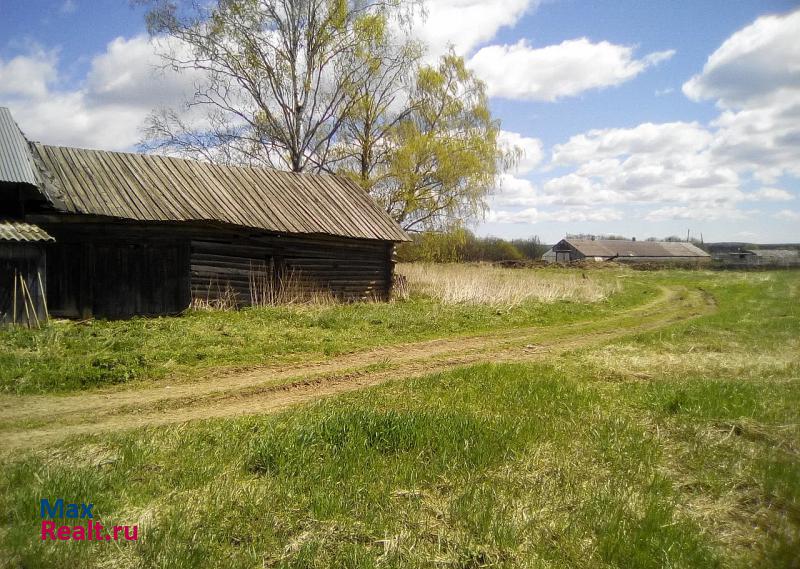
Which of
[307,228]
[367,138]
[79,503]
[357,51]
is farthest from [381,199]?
[79,503]

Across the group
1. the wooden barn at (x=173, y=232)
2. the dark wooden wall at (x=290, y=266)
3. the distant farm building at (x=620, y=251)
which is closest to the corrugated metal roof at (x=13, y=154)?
the wooden barn at (x=173, y=232)

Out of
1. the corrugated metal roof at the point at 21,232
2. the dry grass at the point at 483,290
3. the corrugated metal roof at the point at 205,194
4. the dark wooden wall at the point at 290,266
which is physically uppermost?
the corrugated metal roof at the point at 205,194

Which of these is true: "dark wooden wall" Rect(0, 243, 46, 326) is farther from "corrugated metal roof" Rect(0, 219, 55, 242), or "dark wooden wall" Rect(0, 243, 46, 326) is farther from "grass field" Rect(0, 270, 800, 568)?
"grass field" Rect(0, 270, 800, 568)

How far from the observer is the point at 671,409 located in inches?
245

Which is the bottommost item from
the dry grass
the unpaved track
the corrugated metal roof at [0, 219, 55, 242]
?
the unpaved track

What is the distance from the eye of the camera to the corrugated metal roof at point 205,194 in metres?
14.0

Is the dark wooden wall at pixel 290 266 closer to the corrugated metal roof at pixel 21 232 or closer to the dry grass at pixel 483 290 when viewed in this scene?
the dry grass at pixel 483 290

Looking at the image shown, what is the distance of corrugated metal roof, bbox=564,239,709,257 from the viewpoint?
77250 millimetres

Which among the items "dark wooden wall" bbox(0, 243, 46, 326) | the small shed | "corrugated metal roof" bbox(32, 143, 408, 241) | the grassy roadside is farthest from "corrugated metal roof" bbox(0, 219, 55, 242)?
the grassy roadside

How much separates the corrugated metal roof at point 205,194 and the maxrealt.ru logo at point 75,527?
1119 cm

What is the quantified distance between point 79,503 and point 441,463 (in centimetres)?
284

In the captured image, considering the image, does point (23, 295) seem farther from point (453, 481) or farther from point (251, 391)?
point (453, 481)

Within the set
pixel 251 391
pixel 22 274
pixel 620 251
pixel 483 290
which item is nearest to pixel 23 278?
pixel 22 274

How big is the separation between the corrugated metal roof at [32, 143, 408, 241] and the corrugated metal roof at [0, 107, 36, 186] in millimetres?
775
